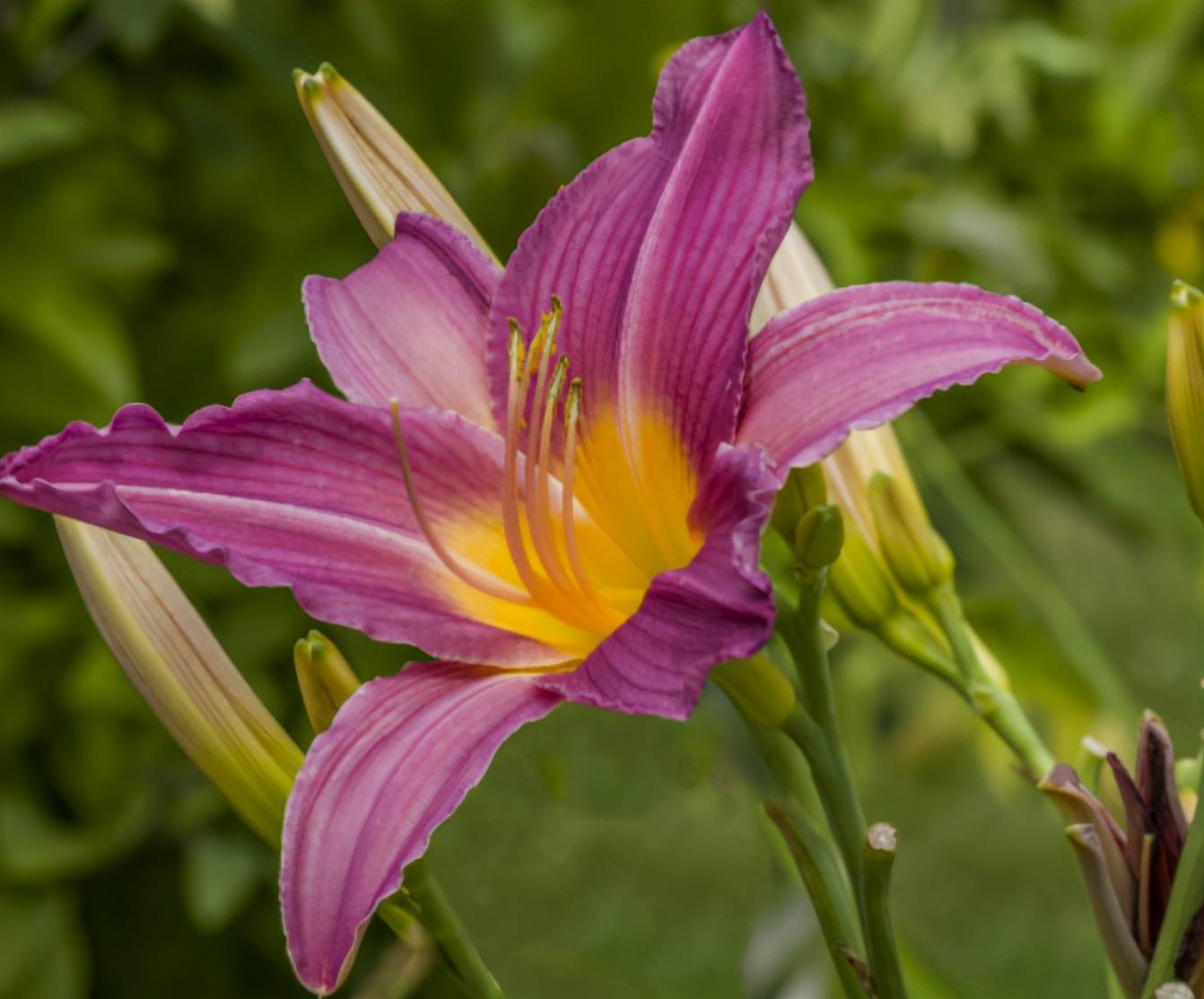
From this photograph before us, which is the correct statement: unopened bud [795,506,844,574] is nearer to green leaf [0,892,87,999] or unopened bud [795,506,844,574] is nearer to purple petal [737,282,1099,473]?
purple petal [737,282,1099,473]

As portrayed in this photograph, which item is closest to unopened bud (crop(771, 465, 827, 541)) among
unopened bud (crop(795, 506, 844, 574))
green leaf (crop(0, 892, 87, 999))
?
unopened bud (crop(795, 506, 844, 574))

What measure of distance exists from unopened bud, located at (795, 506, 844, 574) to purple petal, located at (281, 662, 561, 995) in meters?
0.05

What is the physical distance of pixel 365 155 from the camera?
0.29 meters

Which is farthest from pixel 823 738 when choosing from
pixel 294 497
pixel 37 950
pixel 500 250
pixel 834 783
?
pixel 37 950

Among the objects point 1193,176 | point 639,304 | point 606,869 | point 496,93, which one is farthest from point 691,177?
point 1193,176

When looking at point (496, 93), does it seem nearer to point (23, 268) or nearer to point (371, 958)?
point (23, 268)

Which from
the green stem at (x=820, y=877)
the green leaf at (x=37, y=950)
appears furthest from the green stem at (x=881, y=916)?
the green leaf at (x=37, y=950)

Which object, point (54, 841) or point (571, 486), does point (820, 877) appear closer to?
point (571, 486)

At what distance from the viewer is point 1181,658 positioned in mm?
730

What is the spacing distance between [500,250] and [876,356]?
0.49 metres

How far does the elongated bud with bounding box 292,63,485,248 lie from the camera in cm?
29

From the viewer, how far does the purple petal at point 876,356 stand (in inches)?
8.9

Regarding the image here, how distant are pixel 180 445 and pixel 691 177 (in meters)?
0.11

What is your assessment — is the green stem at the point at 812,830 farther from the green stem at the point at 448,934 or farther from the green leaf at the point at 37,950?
the green leaf at the point at 37,950
